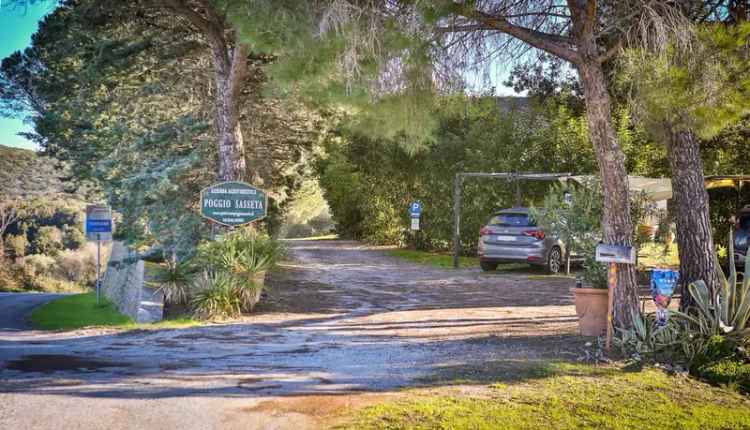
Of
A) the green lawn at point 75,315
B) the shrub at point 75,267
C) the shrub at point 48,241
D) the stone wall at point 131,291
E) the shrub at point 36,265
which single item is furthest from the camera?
the shrub at point 48,241

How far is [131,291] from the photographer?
61.5ft

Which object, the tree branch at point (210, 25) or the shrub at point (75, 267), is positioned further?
the shrub at point (75, 267)

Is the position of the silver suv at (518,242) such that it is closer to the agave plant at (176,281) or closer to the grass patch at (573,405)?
the agave plant at (176,281)

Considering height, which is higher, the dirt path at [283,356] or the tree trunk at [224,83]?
the tree trunk at [224,83]

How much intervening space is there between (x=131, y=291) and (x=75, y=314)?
4988 mm

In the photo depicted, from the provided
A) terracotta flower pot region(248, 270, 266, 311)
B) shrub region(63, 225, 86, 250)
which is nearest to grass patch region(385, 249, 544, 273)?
terracotta flower pot region(248, 270, 266, 311)

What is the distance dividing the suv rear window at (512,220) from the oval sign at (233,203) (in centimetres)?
668

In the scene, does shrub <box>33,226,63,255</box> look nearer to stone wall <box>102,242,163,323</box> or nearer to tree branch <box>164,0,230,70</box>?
stone wall <box>102,242,163,323</box>

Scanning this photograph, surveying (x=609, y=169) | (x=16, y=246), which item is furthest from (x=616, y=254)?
(x=16, y=246)

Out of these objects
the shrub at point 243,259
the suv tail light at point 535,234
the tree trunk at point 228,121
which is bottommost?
the shrub at point 243,259

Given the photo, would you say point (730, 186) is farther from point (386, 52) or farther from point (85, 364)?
point (85, 364)

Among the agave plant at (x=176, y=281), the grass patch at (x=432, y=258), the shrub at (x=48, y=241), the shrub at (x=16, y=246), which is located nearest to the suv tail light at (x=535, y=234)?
the grass patch at (x=432, y=258)

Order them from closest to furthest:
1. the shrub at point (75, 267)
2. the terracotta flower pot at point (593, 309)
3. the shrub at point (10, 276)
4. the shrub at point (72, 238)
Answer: the terracotta flower pot at point (593, 309) → the shrub at point (10, 276) → the shrub at point (75, 267) → the shrub at point (72, 238)

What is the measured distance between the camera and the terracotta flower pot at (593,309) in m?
9.05
